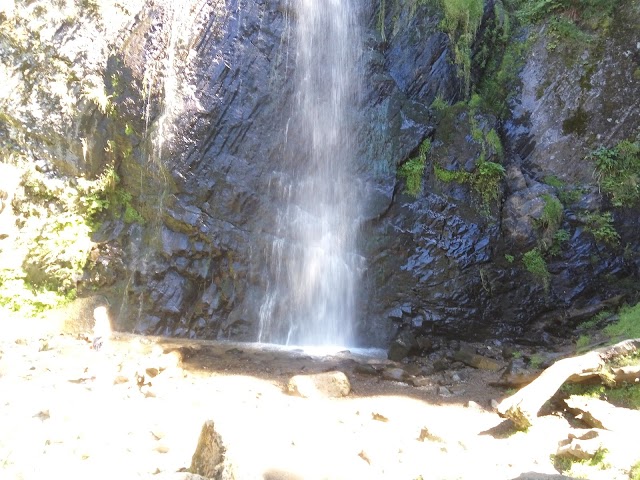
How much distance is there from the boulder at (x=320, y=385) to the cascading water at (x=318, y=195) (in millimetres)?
2950

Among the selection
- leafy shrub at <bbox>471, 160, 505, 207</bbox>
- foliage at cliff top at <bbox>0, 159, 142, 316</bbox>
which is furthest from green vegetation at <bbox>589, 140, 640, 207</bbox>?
foliage at cliff top at <bbox>0, 159, 142, 316</bbox>

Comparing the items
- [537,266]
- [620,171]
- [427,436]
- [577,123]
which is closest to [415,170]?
[537,266]

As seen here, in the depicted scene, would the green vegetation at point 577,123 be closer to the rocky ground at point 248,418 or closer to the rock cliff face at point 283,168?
the rock cliff face at point 283,168

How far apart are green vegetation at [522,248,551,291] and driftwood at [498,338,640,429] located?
434 centimetres

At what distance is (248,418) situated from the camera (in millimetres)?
5555

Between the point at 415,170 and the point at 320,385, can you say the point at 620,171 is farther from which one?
the point at 320,385

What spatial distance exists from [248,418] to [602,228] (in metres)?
8.27

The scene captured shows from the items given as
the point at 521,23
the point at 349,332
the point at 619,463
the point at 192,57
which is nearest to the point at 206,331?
the point at 349,332

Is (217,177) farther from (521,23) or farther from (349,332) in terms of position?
(521,23)

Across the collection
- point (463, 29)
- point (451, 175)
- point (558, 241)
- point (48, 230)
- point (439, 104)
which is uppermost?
point (463, 29)

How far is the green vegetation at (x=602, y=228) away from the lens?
31.6 ft

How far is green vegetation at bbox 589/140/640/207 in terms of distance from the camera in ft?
32.0

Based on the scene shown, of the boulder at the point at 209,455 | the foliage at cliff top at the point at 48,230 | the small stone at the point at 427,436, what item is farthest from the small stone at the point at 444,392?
the foliage at cliff top at the point at 48,230

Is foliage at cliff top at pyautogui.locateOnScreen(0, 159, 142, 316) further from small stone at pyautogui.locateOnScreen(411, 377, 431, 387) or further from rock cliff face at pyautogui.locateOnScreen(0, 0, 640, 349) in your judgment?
small stone at pyautogui.locateOnScreen(411, 377, 431, 387)
